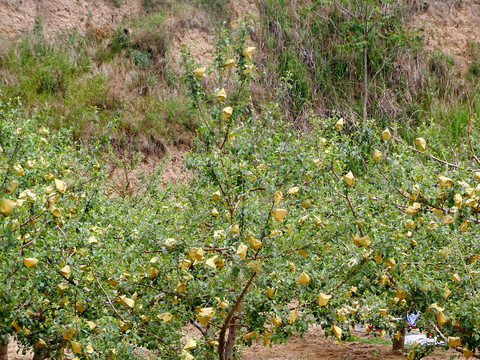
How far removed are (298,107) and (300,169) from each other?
8.96 m

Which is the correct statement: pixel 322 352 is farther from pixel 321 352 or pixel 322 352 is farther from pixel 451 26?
pixel 451 26

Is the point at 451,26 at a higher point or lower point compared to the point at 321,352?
higher

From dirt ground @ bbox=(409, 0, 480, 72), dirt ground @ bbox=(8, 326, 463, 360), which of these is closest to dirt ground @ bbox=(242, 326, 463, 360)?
dirt ground @ bbox=(8, 326, 463, 360)

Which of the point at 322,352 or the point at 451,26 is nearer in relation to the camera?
the point at 322,352

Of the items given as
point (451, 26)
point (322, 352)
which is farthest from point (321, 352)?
point (451, 26)

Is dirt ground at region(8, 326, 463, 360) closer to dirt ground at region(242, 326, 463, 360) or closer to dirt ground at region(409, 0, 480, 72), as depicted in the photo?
dirt ground at region(242, 326, 463, 360)

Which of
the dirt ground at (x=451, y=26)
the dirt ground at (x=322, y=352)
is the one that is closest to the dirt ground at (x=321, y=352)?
the dirt ground at (x=322, y=352)

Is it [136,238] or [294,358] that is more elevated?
[136,238]

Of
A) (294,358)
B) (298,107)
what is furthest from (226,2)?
(294,358)

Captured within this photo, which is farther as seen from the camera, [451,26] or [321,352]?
[451,26]

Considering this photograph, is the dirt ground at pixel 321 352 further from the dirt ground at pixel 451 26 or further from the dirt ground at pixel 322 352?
the dirt ground at pixel 451 26

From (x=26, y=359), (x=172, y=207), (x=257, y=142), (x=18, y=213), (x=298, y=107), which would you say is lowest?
(x=298, y=107)

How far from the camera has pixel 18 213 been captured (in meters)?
2.24

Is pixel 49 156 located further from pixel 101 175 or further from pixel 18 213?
pixel 18 213
